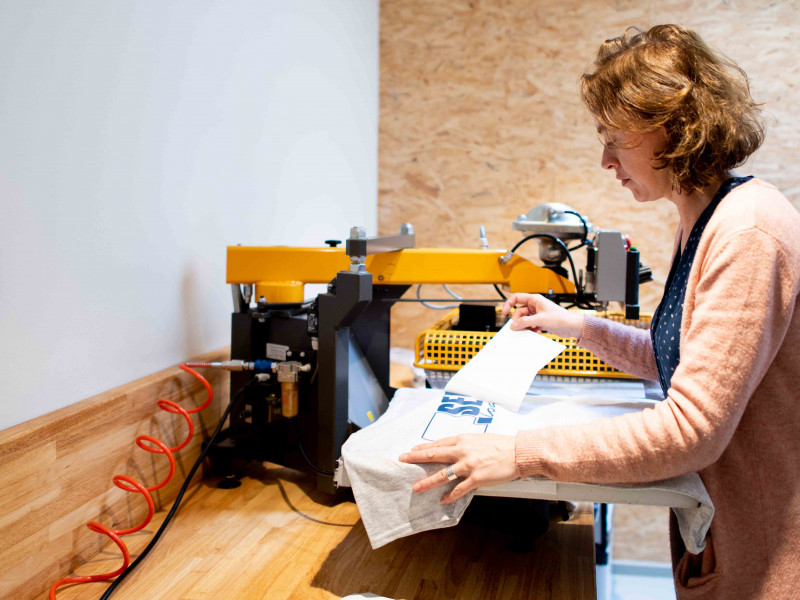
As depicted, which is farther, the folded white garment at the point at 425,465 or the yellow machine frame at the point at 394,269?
the yellow machine frame at the point at 394,269

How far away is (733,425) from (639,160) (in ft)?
1.20

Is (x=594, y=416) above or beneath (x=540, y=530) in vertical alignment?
above

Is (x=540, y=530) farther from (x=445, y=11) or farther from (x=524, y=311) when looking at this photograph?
(x=445, y=11)

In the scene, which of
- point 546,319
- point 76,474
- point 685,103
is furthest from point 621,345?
point 76,474

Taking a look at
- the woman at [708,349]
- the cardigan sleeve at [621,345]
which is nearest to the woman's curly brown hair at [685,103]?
the woman at [708,349]

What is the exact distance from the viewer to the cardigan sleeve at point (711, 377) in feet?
2.24

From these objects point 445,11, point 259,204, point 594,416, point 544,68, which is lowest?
point 594,416

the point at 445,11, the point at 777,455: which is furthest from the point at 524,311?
the point at 445,11

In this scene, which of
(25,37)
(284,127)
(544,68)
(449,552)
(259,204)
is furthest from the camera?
(544,68)

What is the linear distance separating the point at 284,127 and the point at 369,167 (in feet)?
3.08

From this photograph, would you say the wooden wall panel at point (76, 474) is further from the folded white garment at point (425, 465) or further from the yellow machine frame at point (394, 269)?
the folded white garment at point (425, 465)

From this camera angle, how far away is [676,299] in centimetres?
89

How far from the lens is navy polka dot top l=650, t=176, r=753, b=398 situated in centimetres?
83

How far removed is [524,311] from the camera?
1.18 metres
